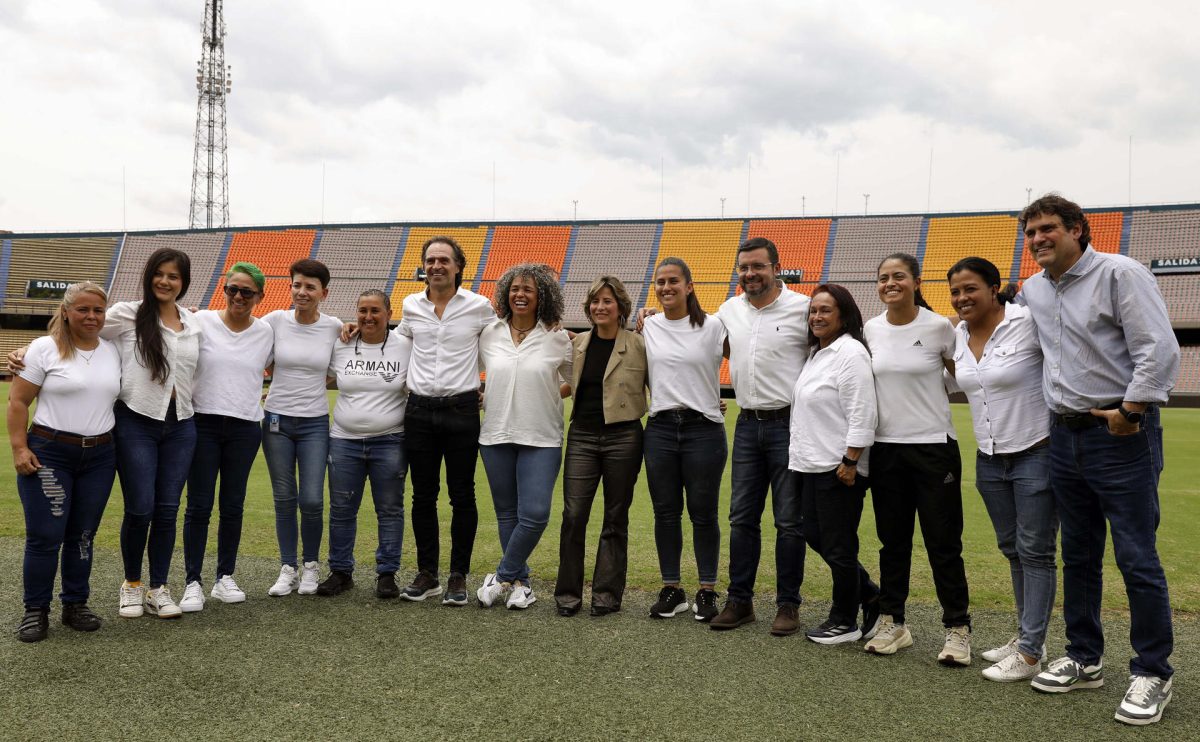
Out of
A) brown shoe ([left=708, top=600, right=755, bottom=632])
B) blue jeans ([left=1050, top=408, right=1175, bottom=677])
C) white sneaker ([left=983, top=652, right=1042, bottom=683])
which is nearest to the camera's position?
blue jeans ([left=1050, top=408, right=1175, bottom=677])

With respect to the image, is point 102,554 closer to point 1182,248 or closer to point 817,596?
point 817,596

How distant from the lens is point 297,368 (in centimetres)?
462

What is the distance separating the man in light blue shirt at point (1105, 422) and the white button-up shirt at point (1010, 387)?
10 centimetres

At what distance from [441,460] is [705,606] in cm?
162

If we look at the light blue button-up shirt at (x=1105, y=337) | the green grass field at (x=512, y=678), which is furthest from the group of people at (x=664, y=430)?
the green grass field at (x=512, y=678)

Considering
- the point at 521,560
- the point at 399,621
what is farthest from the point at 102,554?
the point at 521,560

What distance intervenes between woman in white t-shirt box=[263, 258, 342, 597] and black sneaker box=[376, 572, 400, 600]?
28cm

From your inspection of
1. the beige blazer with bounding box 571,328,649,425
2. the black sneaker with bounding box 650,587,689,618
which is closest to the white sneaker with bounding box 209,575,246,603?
the beige blazer with bounding box 571,328,649,425

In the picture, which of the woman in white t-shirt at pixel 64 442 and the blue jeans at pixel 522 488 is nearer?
the woman in white t-shirt at pixel 64 442

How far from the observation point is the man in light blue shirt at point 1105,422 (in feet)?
10.1

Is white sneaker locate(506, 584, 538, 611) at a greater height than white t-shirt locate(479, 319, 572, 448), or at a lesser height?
lesser

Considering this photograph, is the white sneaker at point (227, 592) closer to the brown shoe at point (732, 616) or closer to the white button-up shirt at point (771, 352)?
the brown shoe at point (732, 616)

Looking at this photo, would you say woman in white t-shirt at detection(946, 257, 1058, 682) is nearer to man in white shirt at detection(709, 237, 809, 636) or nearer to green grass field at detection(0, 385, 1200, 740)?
green grass field at detection(0, 385, 1200, 740)

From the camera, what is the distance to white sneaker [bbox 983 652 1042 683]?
11.3ft
